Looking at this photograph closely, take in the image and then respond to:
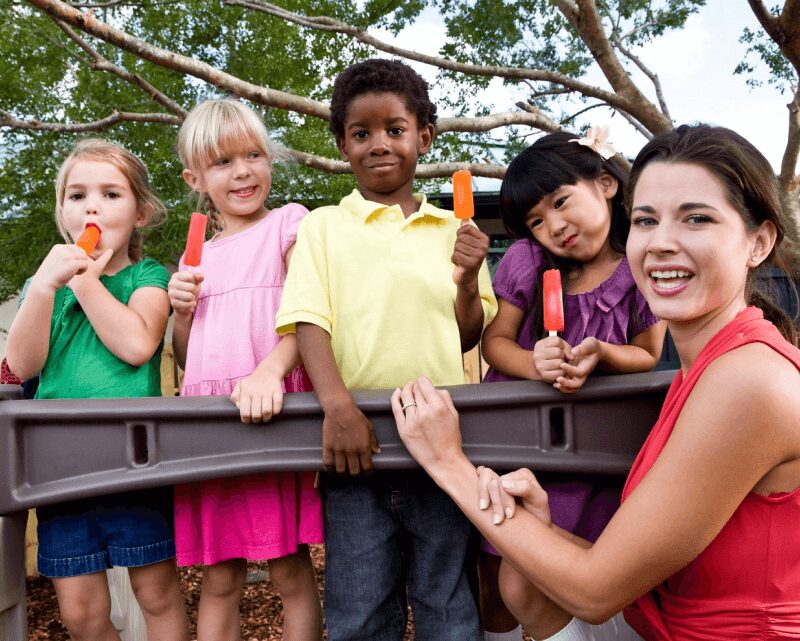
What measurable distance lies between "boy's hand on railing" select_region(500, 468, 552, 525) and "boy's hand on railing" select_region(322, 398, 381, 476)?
0.99 ft

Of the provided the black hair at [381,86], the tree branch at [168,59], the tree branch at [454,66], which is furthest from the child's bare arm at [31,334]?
the tree branch at [454,66]

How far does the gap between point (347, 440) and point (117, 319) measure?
2.46ft

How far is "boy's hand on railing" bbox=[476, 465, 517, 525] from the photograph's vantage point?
4.45 feet

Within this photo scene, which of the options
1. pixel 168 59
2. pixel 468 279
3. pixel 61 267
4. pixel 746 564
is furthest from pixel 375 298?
pixel 168 59

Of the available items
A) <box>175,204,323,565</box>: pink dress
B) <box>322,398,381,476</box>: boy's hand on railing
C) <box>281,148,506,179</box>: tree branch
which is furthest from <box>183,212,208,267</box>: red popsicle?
<box>281,148,506,179</box>: tree branch

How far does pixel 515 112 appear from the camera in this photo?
629 centimetres

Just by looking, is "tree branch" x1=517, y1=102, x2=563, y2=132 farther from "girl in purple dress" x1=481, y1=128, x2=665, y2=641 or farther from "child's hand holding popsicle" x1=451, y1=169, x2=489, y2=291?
"child's hand holding popsicle" x1=451, y1=169, x2=489, y2=291

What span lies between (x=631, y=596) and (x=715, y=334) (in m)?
0.49

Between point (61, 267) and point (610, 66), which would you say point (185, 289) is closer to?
point (61, 267)

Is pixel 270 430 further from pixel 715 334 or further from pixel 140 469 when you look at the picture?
pixel 715 334

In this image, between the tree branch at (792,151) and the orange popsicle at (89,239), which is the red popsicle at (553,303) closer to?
the orange popsicle at (89,239)

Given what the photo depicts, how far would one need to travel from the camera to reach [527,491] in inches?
54.4

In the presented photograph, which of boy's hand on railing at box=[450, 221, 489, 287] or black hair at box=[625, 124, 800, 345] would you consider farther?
boy's hand on railing at box=[450, 221, 489, 287]

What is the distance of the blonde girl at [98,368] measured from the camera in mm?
1871
